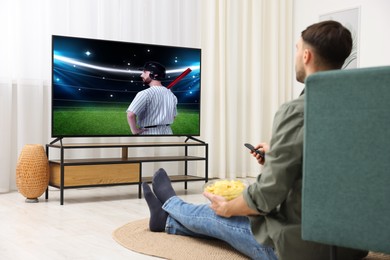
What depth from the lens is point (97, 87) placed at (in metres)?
4.20

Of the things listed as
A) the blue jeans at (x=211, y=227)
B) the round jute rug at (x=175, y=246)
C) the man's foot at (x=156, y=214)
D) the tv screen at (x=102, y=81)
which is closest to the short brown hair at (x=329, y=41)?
the blue jeans at (x=211, y=227)

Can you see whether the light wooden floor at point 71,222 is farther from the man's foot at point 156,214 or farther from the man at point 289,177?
the man at point 289,177

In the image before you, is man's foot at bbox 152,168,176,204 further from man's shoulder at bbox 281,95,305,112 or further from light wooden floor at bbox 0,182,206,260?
man's shoulder at bbox 281,95,305,112

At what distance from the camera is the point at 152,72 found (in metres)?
4.39

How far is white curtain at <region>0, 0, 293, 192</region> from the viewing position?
4426 millimetres

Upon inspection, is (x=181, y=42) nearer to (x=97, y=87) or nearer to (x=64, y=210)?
(x=97, y=87)

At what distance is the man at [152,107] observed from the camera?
4359 millimetres

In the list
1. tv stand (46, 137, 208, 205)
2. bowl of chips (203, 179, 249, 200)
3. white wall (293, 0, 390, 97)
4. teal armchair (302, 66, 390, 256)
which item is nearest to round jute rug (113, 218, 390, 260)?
bowl of chips (203, 179, 249, 200)

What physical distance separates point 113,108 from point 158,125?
42 centimetres

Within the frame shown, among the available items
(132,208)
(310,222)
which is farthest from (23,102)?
(310,222)

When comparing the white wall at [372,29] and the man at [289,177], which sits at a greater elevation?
the white wall at [372,29]

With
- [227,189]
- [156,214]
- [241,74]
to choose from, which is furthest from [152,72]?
[227,189]

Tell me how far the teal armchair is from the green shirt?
0.30ft

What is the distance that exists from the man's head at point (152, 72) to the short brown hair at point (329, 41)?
2.81 meters
